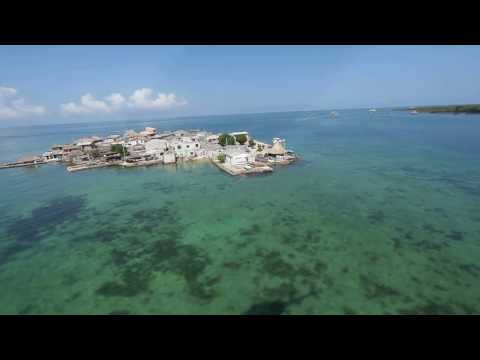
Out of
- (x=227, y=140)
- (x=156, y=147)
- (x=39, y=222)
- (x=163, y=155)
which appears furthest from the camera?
(x=227, y=140)

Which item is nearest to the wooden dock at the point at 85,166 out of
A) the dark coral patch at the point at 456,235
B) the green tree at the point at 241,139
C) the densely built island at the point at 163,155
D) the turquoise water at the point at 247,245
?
the densely built island at the point at 163,155

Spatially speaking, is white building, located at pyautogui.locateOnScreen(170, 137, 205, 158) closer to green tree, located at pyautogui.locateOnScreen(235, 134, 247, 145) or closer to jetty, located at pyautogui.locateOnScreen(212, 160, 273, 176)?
jetty, located at pyautogui.locateOnScreen(212, 160, 273, 176)

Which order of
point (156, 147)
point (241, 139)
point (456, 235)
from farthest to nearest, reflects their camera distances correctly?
point (241, 139) < point (156, 147) < point (456, 235)

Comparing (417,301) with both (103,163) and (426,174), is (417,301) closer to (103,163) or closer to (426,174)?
(426,174)

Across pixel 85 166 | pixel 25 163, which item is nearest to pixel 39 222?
pixel 85 166

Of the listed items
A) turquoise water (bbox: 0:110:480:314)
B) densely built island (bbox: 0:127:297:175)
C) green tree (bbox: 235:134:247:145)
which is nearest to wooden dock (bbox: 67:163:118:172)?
densely built island (bbox: 0:127:297:175)

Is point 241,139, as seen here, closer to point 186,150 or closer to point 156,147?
point 186,150

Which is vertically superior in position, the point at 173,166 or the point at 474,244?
the point at 173,166
